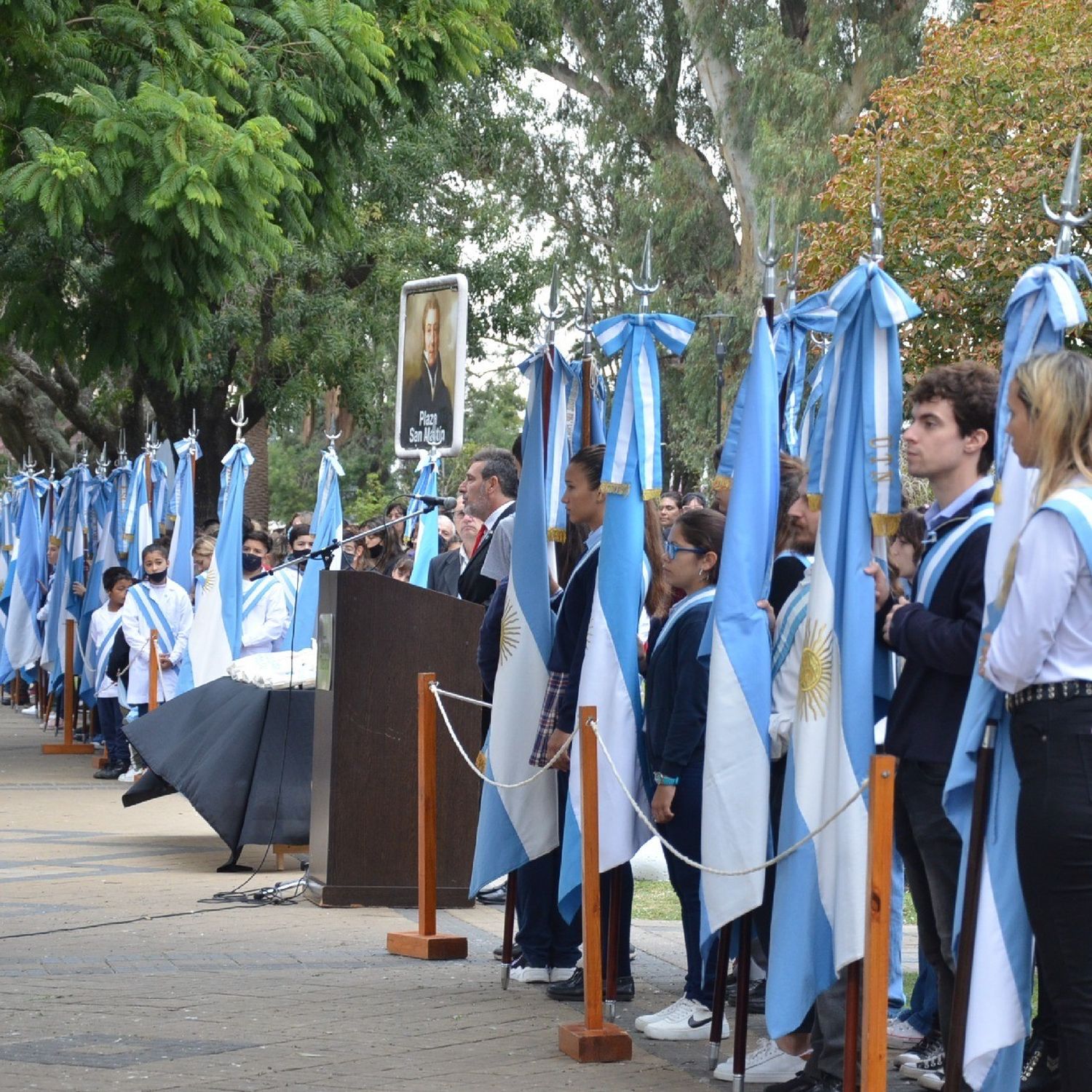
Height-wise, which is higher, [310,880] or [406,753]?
[406,753]

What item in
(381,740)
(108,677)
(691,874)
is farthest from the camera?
(108,677)

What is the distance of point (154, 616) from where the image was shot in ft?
54.3

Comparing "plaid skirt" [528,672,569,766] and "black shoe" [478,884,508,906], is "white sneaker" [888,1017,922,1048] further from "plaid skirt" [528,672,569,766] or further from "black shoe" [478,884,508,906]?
"black shoe" [478,884,508,906]

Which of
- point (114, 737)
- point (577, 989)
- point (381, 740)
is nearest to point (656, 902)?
point (381, 740)

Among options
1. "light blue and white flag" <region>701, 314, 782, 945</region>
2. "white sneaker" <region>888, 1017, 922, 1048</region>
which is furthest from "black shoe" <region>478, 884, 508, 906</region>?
"light blue and white flag" <region>701, 314, 782, 945</region>

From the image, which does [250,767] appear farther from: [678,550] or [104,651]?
[104,651]

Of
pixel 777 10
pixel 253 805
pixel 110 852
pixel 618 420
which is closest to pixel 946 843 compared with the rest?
pixel 618 420

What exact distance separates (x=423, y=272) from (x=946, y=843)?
74.7 feet

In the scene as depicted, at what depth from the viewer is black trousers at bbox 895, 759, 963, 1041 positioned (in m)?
5.19

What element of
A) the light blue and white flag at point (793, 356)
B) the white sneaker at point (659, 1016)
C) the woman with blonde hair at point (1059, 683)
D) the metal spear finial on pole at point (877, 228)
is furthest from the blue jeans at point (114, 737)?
the woman with blonde hair at point (1059, 683)

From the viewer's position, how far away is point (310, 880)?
10055mm

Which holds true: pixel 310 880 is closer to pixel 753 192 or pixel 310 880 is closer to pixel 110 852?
pixel 110 852

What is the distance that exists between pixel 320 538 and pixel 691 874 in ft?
33.6

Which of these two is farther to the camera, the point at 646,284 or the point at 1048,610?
the point at 646,284
